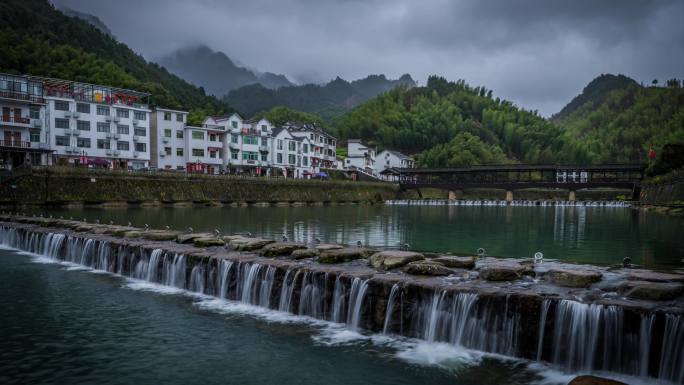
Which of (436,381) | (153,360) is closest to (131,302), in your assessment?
(153,360)

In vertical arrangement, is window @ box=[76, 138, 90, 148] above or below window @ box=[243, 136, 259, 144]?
below

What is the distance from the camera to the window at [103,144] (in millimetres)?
68062

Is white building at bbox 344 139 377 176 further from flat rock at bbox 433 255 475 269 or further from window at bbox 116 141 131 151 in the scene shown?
flat rock at bbox 433 255 475 269

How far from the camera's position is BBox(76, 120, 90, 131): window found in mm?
66125

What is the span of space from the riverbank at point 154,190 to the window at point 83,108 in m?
15.4

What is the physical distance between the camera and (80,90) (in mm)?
69000

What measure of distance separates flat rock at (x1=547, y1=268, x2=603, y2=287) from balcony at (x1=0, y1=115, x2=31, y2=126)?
211 ft

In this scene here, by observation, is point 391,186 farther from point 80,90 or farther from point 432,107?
point 432,107

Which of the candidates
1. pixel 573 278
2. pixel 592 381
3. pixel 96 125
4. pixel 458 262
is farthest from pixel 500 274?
pixel 96 125

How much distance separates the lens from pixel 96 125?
67875 millimetres

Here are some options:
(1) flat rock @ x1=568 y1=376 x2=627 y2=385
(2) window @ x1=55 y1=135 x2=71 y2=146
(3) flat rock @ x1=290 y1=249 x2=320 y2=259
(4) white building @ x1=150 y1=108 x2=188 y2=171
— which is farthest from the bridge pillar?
(1) flat rock @ x1=568 y1=376 x2=627 y2=385

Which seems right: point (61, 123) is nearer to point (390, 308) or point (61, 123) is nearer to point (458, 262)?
point (458, 262)

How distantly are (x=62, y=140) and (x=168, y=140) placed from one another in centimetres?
1634

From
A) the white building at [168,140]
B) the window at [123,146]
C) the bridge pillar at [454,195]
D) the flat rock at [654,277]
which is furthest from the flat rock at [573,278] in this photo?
the bridge pillar at [454,195]
